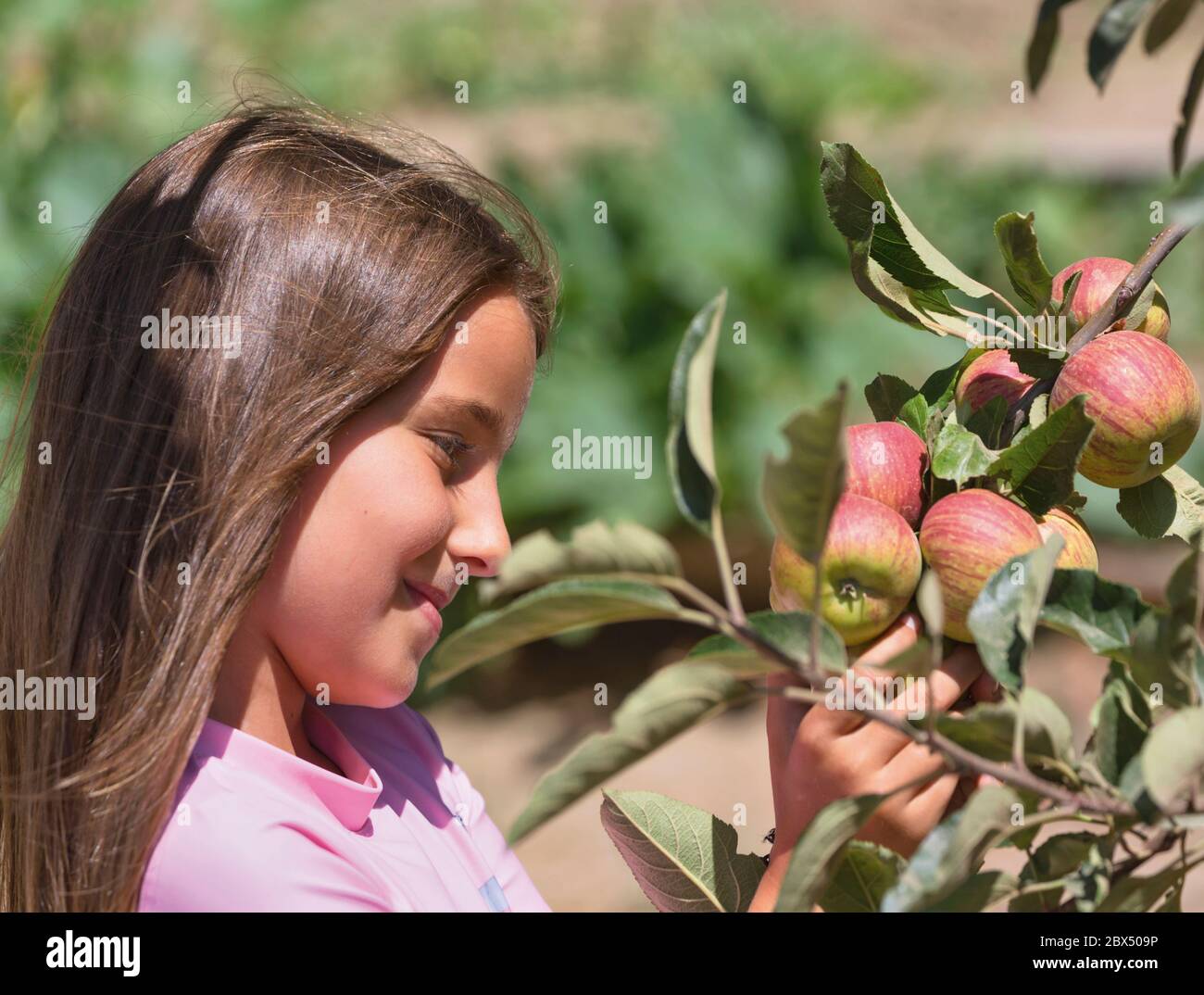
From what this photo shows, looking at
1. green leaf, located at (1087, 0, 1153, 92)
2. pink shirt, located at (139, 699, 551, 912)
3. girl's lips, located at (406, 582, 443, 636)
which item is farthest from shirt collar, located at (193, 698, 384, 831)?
green leaf, located at (1087, 0, 1153, 92)

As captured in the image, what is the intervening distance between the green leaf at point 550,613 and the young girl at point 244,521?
1.01ft

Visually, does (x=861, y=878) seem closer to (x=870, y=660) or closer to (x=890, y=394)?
(x=870, y=660)

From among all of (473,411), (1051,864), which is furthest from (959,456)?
(473,411)

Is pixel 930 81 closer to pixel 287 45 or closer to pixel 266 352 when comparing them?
pixel 287 45

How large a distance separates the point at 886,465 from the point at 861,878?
0.80ft

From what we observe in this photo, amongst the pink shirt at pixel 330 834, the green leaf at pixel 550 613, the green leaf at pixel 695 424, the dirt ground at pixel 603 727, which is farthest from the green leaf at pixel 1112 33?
the dirt ground at pixel 603 727

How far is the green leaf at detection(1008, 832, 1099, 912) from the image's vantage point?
567 millimetres

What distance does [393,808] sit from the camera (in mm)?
1047

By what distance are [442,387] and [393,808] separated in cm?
37

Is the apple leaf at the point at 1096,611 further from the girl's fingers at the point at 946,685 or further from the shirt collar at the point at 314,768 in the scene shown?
the shirt collar at the point at 314,768

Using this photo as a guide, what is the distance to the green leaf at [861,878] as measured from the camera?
1.98ft

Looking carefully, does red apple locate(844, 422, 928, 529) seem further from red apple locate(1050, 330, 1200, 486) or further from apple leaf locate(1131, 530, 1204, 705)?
apple leaf locate(1131, 530, 1204, 705)

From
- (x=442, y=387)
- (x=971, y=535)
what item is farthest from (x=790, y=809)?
(x=442, y=387)

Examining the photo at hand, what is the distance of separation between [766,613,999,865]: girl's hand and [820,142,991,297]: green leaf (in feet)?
0.69
